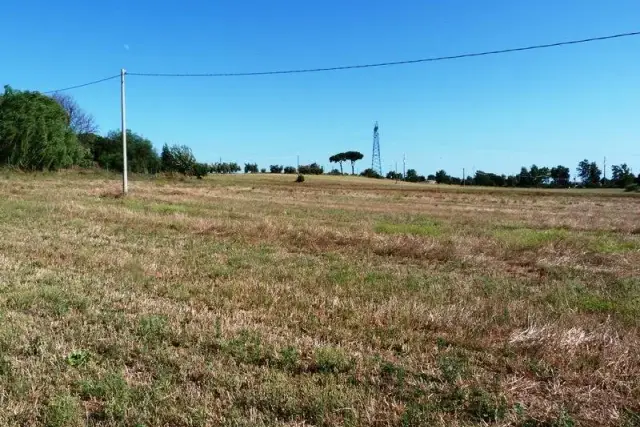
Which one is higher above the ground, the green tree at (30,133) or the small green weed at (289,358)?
the green tree at (30,133)

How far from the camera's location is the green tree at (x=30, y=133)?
216 ft

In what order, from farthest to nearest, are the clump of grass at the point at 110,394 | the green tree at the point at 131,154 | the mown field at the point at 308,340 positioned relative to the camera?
the green tree at the point at 131,154, the mown field at the point at 308,340, the clump of grass at the point at 110,394

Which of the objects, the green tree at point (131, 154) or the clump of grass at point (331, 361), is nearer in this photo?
the clump of grass at point (331, 361)

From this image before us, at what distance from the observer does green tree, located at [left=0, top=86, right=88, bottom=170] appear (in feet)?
216

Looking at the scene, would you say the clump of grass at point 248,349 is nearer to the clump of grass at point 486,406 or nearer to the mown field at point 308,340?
the mown field at point 308,340

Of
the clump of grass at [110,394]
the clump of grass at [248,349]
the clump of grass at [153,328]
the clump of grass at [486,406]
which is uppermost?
the clump of grass at [153,328]

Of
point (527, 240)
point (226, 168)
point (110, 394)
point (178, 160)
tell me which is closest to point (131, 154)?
point (178, 160)

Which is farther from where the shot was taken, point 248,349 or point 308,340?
point 308,340

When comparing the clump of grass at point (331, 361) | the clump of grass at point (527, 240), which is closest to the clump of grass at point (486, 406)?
the clump of grass at point (331, 361)

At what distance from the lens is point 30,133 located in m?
65.8

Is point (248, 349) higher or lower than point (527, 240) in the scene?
lower

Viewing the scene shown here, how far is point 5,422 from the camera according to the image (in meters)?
3.74

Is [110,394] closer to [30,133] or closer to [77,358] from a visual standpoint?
[77,358]

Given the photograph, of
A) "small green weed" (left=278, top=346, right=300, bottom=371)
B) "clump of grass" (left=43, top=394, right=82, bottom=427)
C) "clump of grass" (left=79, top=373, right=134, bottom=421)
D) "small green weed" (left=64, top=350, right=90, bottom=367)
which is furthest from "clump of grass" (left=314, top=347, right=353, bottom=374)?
"small green weed" (left=64, top=350, right=90, bottom=367)
